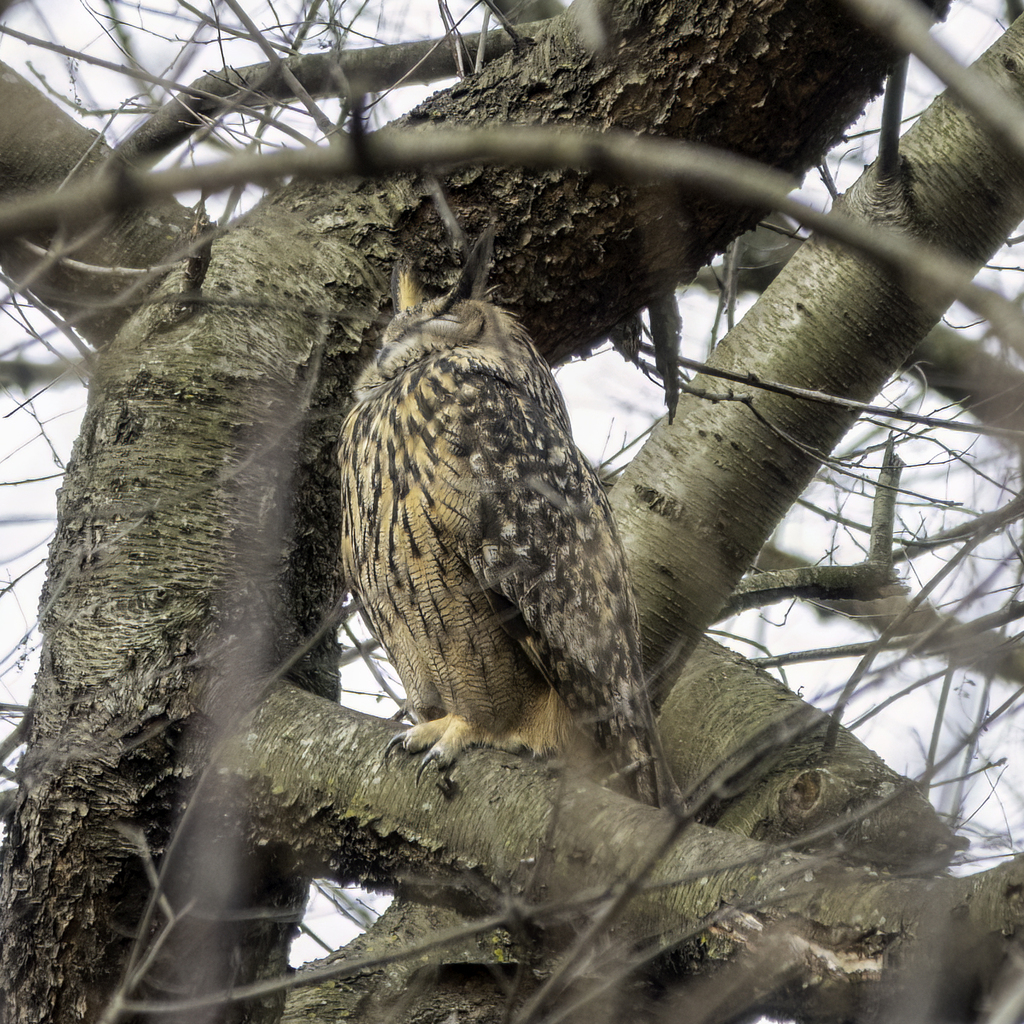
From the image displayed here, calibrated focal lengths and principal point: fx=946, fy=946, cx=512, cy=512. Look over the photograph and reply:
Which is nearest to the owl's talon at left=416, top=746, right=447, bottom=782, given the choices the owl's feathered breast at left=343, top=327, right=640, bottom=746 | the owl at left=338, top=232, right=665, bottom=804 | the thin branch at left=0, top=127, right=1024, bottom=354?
the owl at left=338, top=232, right=665, bottom=804

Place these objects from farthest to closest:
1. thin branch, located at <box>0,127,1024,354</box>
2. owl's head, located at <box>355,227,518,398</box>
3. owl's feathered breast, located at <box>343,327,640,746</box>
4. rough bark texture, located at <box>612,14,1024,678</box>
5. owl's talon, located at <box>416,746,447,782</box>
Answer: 1. rough bark texture, located at <box>612,14,1024,678</box>
2. owl's head, located at <box>355,227,518,398</box>
3. owl's feathered breast, located at <box>343,327,640,746</box>
4. owl's talon, located at <box>416,746,447,782</box>
5. thin branch, located at <box>0,127,1024,354</box>

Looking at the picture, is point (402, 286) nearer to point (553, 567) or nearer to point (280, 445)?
point (280, 445)

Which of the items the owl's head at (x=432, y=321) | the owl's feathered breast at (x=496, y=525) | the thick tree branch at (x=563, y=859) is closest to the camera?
the thick tree branch at (x=563, y=859)

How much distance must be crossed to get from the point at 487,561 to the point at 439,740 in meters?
0.43

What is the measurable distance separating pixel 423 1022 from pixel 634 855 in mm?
1062

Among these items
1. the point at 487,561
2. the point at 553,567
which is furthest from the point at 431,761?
the point at 553,567

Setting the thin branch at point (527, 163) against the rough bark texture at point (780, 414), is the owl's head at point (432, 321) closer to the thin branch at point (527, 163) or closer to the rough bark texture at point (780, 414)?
the rough bark texture at point (780, 414)

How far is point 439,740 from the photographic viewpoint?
2.05 m

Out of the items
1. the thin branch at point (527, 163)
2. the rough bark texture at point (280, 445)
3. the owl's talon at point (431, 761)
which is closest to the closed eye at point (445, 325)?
the rough bark texture at point (280, 445)

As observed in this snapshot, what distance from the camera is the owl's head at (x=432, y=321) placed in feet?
8.14

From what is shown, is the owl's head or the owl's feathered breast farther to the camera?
the owl's head

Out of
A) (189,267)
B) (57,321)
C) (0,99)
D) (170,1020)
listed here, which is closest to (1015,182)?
(189,267)

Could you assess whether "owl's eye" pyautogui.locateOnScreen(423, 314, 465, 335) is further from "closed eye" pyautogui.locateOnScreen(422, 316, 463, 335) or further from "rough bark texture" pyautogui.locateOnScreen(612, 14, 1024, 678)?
"rough bark texture" pyautogui.locateOnScreen(612, 14, 1024, 678)

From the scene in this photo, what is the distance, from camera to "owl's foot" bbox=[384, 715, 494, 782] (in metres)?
1.89
